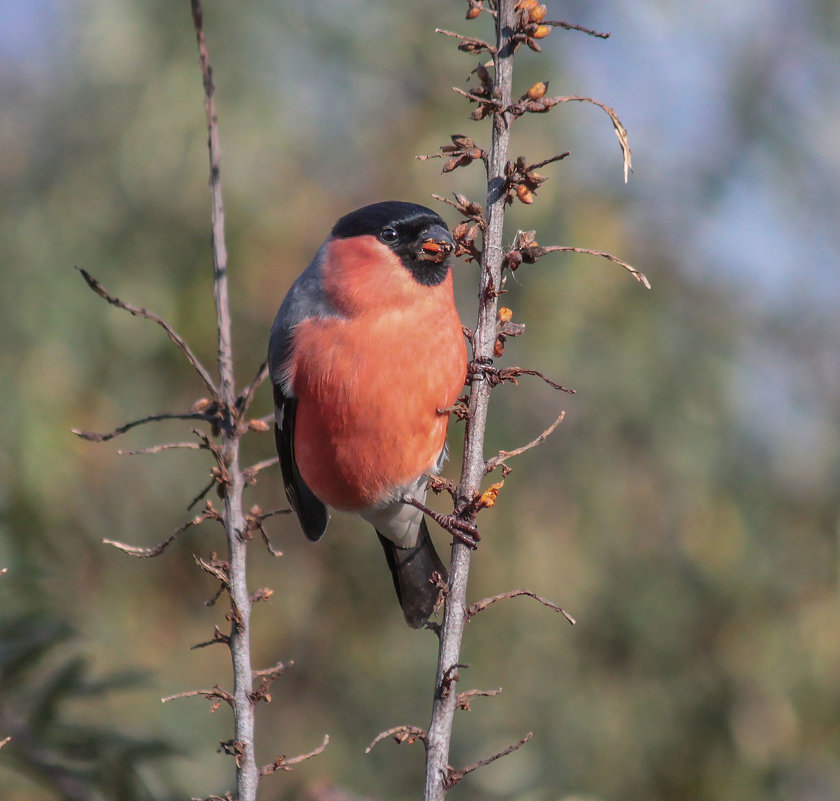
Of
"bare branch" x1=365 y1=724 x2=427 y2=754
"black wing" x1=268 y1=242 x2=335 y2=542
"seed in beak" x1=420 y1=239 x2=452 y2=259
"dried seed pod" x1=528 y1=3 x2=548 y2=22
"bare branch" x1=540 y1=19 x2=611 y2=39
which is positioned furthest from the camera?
"black wing" x1=268 y1=242 x2=335 y2=542

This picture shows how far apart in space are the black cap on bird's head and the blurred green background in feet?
4.98

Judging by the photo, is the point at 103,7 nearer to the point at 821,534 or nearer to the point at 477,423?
the point at 477,423

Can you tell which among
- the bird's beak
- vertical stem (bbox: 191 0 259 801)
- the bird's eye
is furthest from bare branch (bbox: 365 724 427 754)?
the bird's eye

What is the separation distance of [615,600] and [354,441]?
7.97 feet

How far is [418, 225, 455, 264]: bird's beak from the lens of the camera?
2988 millimetres

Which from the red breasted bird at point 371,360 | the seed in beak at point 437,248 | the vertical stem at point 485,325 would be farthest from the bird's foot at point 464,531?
the seed in beak at point 437,248

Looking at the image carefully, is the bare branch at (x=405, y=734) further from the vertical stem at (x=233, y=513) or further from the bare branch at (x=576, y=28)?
the bare branch at (x=576, y=28)

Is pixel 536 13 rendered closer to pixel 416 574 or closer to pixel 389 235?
pixel 389 235

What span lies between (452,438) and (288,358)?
146cm

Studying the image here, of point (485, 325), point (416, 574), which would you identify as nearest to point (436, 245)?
point (485, 325)

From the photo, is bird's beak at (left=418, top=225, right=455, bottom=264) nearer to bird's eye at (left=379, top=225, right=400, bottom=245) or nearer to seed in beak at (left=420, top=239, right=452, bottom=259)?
seed in beak at (left=420, top=239, right=452, bottom=259)

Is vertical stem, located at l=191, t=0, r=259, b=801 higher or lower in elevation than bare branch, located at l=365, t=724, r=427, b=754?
higher

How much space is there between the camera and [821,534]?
5281mm

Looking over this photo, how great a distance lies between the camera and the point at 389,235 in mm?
3203
